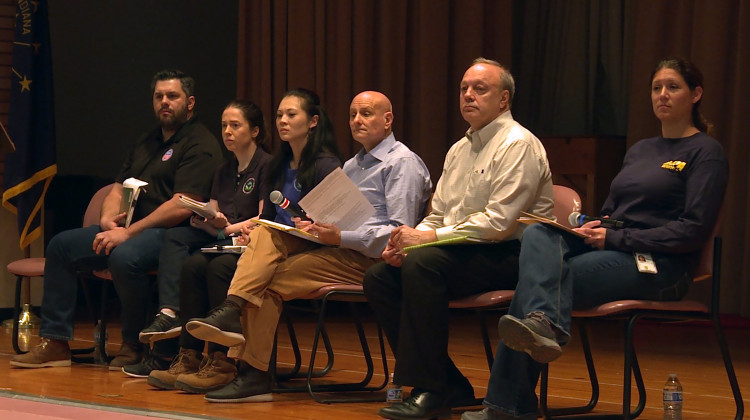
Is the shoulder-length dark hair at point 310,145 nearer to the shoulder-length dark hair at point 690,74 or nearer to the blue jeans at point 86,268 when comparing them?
the blue jeans at point 86,268

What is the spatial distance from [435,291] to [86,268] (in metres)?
2.02

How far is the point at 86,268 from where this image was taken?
15.8 feet

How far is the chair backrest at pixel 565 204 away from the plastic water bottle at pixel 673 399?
67 centimetres

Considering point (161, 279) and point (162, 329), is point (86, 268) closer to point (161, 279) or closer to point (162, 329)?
point (161, 279)

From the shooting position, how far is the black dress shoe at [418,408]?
11.3ft

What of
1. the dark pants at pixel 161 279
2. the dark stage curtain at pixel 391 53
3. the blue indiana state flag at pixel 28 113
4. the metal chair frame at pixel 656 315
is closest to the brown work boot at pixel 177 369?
the dark pants at pixel 161 279

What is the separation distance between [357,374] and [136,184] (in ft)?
4.23

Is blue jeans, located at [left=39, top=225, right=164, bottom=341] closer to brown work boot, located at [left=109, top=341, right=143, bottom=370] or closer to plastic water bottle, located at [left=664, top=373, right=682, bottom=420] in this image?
brown work boot, located at [left=109, top=341, right=143, bottom=370]

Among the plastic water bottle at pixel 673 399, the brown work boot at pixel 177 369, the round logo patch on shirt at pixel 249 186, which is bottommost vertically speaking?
the brown work boot at pixel 177 369

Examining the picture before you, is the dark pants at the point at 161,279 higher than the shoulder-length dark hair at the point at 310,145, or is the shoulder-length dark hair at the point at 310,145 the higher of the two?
the shoulder-length dark hair at the point at 310,145

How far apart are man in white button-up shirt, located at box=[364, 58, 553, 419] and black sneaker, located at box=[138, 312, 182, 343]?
1079 millimetres

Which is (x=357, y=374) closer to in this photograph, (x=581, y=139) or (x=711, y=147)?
(x=711, y=147)

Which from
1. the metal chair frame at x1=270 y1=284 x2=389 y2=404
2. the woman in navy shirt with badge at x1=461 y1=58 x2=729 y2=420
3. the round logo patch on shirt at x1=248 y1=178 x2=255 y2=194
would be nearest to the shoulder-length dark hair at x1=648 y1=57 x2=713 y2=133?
the woman in navy shirt with badge at x1=461 y1=58 x2=729 y2=420

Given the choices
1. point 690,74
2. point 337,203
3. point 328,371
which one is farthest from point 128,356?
point 690,74
